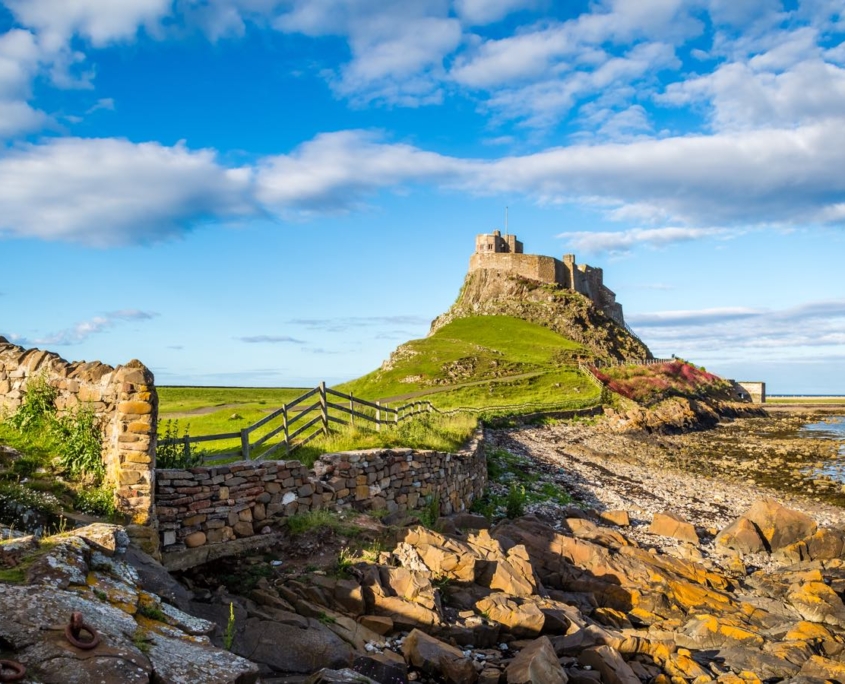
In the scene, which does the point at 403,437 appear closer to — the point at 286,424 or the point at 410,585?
the point at 286,424

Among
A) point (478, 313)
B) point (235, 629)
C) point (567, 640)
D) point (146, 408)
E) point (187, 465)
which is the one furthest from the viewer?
point (478, 313)

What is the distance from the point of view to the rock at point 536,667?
8492mm

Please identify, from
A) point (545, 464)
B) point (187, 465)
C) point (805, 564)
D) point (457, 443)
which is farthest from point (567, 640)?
point (545, 464)

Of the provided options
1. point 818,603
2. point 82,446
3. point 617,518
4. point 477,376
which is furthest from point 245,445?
point 477,376

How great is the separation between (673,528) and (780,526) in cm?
313

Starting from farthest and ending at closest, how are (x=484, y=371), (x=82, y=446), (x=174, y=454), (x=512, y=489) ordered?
(x=484, y=371) → (x=512, y=489) → (x=174, y=454) → (x=82, y=446)

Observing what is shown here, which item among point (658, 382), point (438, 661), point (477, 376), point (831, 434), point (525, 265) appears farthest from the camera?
point (525, 265)

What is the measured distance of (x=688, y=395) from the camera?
7319 cm

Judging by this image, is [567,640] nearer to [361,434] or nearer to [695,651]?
[695,651]

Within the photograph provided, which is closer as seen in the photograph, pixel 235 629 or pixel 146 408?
pixel 235 629

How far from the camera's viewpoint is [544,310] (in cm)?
9150

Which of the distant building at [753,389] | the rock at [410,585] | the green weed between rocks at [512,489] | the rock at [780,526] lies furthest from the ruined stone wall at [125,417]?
the distant building at [753,389]

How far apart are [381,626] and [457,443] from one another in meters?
15.2

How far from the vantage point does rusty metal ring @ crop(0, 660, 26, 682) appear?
186 inches
